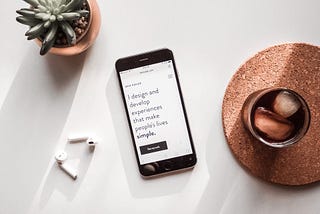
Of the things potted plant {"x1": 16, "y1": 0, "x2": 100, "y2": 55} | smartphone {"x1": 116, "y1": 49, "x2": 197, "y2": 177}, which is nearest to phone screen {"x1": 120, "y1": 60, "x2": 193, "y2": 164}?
smartphone {"x1": 116, "y1": 49, "x2": 197, "y2": 177}

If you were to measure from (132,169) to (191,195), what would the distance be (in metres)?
0.10

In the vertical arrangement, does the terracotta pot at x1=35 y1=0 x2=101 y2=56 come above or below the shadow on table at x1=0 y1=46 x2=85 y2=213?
above

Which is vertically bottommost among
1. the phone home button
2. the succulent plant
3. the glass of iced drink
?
the phone home button

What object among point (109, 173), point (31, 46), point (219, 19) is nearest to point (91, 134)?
point (109, 173)

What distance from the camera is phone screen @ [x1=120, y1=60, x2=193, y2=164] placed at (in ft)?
2.87

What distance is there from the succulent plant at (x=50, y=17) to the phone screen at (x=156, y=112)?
0.14 metres

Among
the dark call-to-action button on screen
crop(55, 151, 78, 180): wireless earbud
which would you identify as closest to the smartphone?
the dark call-to-action button on screen

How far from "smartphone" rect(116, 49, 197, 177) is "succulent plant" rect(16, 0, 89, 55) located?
0.12 metres

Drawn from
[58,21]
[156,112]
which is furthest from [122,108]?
[58,21]

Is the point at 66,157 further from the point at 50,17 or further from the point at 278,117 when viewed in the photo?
the point at 278,117

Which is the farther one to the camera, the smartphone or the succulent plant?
the smartphone

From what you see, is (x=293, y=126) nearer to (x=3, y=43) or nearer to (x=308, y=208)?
(x=308, y=208)

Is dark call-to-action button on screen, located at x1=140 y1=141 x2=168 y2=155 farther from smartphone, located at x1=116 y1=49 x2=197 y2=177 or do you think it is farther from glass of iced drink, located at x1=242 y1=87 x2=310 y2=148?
glass of iced drink, located at x1=242 y1=87 x2=310 y2=148

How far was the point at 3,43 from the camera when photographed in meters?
0.89
